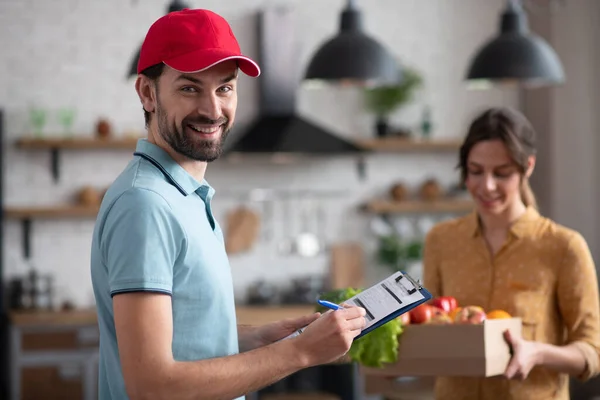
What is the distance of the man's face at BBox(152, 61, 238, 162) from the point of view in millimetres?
1680

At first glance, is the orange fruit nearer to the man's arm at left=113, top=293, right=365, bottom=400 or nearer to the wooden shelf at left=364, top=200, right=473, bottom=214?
the man's arm at left=113, top=293, right=365, bottom=400

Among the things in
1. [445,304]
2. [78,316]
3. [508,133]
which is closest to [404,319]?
[445,304]

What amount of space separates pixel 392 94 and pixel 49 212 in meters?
2.49

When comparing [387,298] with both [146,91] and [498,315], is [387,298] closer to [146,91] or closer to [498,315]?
[146,91]

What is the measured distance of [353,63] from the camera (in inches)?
151

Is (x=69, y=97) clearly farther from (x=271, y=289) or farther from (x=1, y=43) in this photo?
(x=271, y=289)

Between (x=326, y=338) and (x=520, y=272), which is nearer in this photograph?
(x=326, y=338)

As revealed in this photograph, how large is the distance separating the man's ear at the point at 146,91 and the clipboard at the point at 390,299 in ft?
1.82

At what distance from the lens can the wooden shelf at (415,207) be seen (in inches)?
269

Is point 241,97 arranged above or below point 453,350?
above

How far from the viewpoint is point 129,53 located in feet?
21.9

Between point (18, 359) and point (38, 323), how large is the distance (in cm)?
26

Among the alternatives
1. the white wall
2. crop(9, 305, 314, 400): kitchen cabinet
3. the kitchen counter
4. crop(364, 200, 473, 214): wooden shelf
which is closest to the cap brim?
the kitchen counter

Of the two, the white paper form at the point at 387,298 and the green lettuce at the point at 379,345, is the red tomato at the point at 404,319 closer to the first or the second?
the green lettuce at the point at 379,345
